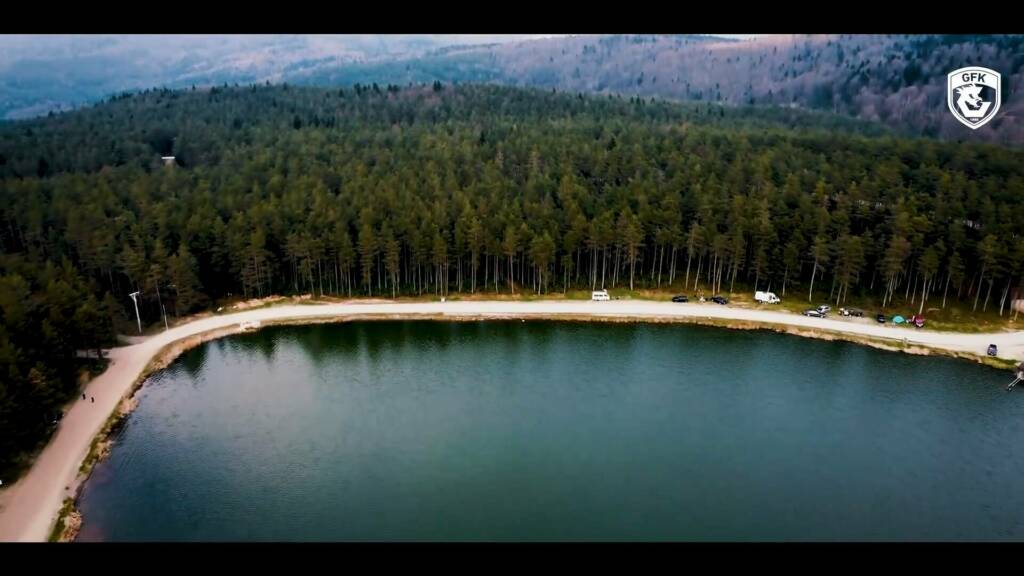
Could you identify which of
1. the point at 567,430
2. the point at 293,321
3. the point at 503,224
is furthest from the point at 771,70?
the point at 567,430

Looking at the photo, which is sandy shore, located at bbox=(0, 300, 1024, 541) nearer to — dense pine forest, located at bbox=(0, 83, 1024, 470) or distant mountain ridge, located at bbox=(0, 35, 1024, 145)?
dense pine forest, located at bbox=(0, 83, 1024, 470)

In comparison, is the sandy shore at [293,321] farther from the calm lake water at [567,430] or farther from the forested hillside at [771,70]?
the forested hillside at [771,70]

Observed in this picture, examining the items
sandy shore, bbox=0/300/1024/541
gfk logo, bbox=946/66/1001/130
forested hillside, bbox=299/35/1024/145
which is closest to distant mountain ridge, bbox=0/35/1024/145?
forested hillside, bbox=299/35/1024/145

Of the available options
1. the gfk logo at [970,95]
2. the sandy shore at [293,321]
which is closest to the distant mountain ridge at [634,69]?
the sandy shore at [293,321]

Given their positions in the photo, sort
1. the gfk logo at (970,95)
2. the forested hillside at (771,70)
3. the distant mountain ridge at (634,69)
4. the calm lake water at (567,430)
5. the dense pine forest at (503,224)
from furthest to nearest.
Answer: the distant mountain ridge at (634,69) < the forested hillside at (771,70) < the dense pine forest at (503,224) < the calm lake water at (567,430) < the gfk logo at (970,95)

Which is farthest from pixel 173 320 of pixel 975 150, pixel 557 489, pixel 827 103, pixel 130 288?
pixel 827 103
